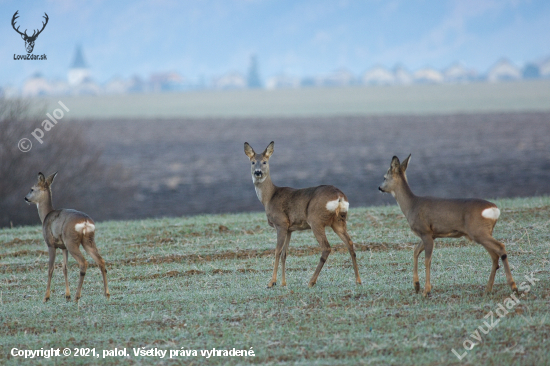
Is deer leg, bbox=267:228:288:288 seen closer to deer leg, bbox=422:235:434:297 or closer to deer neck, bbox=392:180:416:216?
deer neck, bbox=392:180:416:216

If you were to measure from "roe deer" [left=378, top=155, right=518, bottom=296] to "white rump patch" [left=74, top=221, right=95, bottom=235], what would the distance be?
443 centimetres

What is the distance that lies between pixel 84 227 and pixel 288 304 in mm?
3127

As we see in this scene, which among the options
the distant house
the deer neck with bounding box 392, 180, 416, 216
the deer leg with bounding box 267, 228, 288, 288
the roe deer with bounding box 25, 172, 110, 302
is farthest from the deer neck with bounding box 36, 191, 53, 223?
the distant house

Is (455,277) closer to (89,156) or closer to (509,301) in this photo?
(509,301)

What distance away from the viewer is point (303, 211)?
1112 cm

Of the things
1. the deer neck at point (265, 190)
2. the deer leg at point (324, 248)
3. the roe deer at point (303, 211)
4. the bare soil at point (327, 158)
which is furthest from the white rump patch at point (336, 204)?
the bare soil at point (327, 158)

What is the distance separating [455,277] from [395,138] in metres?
60.2

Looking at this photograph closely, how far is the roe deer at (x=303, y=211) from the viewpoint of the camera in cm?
1089

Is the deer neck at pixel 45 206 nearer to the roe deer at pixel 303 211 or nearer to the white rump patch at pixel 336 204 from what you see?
the roe deer at pixel 303 211

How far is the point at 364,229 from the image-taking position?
16078 mm

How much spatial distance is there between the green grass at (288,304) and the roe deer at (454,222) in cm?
48

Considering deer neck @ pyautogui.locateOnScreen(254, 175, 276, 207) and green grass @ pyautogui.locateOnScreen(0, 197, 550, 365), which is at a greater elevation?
deer neck @ pyautogui.locateOnScreen(254, 175, 276, 207)

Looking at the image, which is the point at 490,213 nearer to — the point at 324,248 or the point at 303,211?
the point at 324,248

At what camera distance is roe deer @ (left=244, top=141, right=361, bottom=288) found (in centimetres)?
1089
